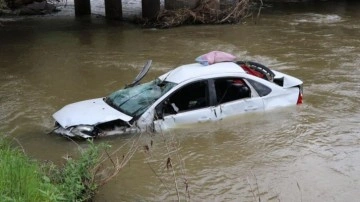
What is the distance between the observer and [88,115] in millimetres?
8922

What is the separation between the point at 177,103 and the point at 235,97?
1.12m

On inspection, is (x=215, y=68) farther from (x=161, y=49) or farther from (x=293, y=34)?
(x=293, y=34)

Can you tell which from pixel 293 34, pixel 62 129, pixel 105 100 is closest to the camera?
pixel 62 129

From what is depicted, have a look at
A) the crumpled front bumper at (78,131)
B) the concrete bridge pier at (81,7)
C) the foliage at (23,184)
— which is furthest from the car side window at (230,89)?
the concrete bridge pier at (81,7)

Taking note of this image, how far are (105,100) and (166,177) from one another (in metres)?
2.36

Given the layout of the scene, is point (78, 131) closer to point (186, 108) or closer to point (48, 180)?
point (186, 108)

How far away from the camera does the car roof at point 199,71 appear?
9.22 meters

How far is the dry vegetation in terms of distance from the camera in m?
23.8

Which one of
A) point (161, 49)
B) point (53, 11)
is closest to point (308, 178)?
point (161, 49)

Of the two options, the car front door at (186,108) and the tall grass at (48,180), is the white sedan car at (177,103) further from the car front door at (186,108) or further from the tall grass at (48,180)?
the tall grass at (48,180)

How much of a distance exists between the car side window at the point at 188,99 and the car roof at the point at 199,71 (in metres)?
0.17

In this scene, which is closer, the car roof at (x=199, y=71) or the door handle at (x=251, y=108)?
the car roof at (x=199, y=71)

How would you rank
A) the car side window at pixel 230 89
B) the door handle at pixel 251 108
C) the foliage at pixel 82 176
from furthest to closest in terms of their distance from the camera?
the door handle at pixel 251 108 < the car side window at pixel 230 89 < the foliage at pixel 82 176

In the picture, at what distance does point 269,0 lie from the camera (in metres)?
32.4
